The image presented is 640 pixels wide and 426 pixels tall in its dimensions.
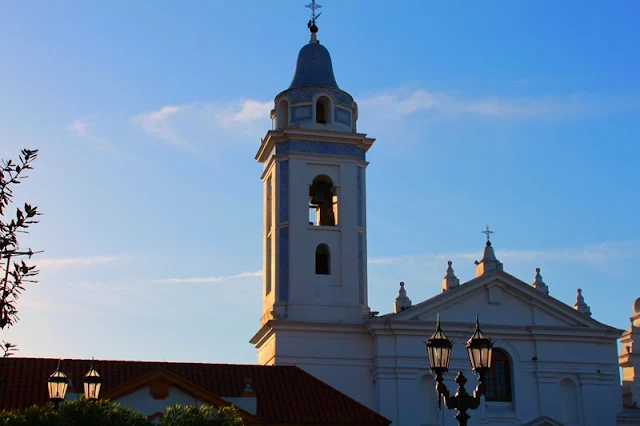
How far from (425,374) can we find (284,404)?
17.6 feet

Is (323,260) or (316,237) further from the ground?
(316,237)

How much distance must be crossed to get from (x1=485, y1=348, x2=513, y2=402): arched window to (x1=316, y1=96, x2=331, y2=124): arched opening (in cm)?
907

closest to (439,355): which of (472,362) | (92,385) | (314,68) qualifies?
(472,362)

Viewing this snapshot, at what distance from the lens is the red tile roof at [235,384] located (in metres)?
28.0

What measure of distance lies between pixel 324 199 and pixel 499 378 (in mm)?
7819

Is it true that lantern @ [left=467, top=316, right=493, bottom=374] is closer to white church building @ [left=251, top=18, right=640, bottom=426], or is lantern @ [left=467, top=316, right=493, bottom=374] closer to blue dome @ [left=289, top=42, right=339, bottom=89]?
white church building @ [left=251, top=18, right=640, bottom=426]

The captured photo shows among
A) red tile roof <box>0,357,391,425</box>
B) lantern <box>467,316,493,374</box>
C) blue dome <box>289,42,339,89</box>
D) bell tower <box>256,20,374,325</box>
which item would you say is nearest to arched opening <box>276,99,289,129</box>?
bell tower <box>256,20,374,325</box>

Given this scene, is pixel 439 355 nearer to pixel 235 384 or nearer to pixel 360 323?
pixel 235 384

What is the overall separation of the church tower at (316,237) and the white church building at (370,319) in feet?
0.11

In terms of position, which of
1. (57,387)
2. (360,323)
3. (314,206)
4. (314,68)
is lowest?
(57,387)

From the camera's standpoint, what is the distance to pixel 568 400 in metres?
33.0

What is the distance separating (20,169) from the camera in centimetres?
1195

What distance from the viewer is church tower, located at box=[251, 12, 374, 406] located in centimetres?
3192

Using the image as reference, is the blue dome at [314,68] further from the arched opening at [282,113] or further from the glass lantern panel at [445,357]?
the glass lantern panel at [445,357]
